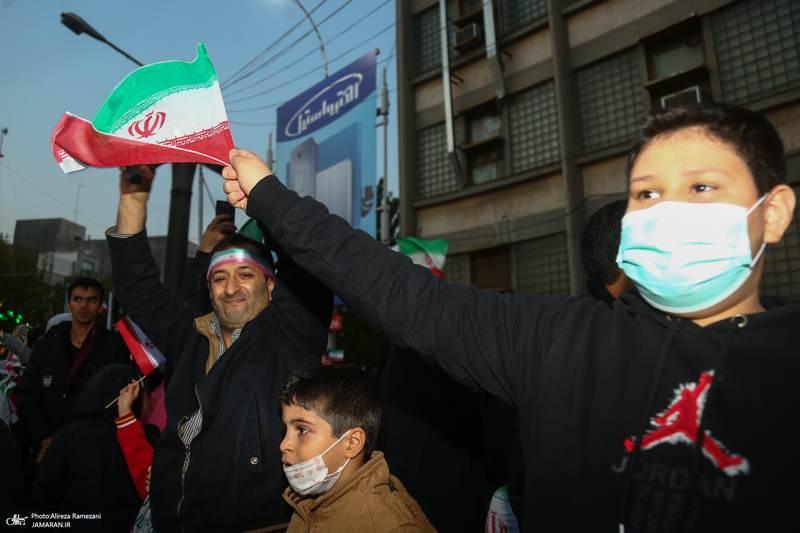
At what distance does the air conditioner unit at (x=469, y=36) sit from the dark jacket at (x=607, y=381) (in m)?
12.4

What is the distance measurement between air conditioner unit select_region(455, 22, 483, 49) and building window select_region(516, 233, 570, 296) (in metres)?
5.07

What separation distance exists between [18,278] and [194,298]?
34098 millimetres

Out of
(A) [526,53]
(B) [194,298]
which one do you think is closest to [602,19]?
(A) [526,53]

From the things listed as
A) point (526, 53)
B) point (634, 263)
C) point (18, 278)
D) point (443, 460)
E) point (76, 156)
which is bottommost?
point (443, 460)

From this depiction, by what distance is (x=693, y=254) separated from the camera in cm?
108

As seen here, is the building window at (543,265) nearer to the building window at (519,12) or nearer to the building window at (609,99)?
the building window at (609,99)

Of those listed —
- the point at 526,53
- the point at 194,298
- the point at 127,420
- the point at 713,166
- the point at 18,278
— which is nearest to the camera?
the point at 713,166

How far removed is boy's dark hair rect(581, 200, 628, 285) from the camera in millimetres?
2139

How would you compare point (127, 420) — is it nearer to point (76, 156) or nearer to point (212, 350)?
point (212, 350)

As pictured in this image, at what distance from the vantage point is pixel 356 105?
9.34 metres

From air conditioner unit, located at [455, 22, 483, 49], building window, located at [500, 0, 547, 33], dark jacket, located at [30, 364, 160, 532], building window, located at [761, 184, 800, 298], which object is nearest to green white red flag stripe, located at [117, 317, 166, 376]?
dark jacket, located at [30, 364, 160, 532]

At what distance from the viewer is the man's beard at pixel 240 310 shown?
2377 millimetres

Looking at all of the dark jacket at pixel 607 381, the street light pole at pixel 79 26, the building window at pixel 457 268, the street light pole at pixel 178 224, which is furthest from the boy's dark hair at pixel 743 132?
the building window at pixel 457 268

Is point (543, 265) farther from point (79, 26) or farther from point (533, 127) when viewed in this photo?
point (79, 26)
